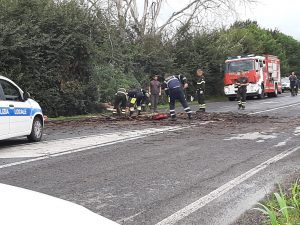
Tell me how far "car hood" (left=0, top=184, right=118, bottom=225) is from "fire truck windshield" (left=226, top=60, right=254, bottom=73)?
31.5 m

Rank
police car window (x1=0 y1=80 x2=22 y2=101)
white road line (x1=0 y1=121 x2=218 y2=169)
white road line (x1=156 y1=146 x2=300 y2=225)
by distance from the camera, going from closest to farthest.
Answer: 1. white road line (x1=156 y1=146 x2=300 y2=225)
2. white road line (x1=0 y1=121 x2=218 y2=169)
3. police car window (x1=0 y1=80 x2=22 y2=101)

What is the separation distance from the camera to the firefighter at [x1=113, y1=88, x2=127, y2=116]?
19344mm

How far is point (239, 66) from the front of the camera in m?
33.5

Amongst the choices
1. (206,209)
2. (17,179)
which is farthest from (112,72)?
(206,209)

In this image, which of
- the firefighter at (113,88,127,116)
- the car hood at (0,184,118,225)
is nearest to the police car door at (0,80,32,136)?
the firefighter at (113,88,127,116)

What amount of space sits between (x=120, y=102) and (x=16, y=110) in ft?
29.7

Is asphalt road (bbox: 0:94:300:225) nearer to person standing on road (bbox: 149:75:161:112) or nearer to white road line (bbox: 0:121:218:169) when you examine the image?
white road line (bbox: 0:121:218:169)

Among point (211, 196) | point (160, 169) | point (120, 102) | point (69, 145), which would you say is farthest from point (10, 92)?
point (120, 102)

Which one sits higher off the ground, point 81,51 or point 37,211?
point 81,51

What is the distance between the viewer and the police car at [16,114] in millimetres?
10469

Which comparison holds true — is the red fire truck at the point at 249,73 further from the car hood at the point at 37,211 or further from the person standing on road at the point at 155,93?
the car hood at the point at 37,211

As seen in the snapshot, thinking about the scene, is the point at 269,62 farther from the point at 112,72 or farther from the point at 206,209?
the point at 206,209

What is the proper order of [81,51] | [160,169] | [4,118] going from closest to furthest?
[160,169]
[4,118]
[81,51]

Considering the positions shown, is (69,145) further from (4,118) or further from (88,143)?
(4,118)
